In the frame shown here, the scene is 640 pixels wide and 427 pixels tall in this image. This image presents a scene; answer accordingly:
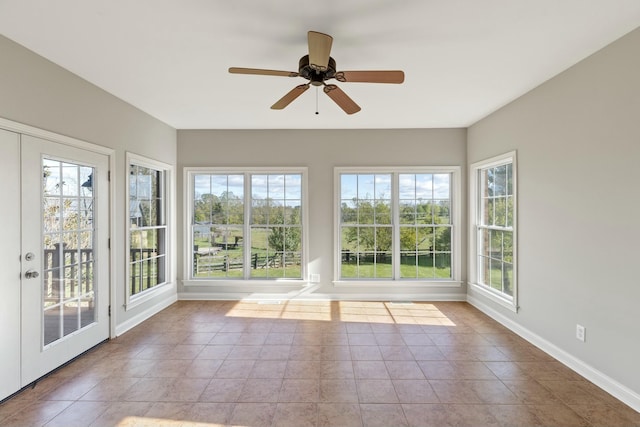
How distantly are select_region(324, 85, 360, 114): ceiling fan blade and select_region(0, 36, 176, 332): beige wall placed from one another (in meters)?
2.40

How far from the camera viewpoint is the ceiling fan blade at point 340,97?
8.52ft

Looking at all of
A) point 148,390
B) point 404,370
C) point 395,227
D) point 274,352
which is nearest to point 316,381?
point 274,352

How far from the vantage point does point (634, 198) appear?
2381mm

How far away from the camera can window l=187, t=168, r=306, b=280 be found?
5.21m

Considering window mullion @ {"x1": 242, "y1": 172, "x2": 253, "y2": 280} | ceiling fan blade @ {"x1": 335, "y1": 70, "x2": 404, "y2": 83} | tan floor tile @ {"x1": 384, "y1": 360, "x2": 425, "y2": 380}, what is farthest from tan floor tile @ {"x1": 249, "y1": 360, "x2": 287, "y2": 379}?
ceiling fan blade @ {"x1": 335, "y1": 70, "x2": 404, "y2": 83}

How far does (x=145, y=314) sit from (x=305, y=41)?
12.7ft

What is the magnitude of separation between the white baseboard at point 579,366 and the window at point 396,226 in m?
1.28

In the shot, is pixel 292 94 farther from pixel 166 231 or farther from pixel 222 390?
pixel 166 231

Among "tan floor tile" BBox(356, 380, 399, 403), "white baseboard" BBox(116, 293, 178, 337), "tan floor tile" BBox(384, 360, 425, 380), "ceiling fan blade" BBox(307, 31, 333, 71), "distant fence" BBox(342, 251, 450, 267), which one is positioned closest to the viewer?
"ceiling fan blade" BBox(307, 31, 333, 71)

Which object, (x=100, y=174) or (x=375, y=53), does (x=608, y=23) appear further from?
(x=100, y=174)

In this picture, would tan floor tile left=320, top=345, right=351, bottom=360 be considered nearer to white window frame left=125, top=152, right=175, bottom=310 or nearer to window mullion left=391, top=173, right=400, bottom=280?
window mullion left=391, top=173, right=400, bottom=280

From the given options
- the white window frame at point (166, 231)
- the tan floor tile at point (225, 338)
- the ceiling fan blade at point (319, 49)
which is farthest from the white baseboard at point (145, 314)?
the ceiling fan blade at point (319, 49)

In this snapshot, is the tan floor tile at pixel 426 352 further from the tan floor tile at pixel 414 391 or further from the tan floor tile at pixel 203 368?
the tan floor tile at pixel 203 368

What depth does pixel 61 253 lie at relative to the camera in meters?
2.98
